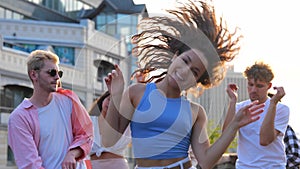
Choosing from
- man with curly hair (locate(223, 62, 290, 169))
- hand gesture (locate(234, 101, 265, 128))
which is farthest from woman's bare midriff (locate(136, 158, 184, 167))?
man with curly hair (locate(223, 62, 290, 169))

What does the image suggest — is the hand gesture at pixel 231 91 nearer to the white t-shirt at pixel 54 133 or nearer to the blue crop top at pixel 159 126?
the blue crop top at pixel 159 126

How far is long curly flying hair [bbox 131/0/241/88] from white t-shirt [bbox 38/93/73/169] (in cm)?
145

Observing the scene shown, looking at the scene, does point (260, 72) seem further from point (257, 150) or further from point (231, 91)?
point (231, 91)

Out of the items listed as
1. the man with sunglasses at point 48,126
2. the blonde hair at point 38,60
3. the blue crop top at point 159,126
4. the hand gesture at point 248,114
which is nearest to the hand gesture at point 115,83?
the blue crop top at point 159,126

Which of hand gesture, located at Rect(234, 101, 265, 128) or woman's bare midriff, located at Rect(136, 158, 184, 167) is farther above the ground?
hand gesture, located at Rect(234, 101, 265, 128)

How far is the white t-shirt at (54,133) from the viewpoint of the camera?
5.83m

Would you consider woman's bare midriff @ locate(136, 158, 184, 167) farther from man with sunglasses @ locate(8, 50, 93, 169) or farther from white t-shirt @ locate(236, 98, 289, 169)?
white t-shirt @ locate(236, 98, 289, 169)

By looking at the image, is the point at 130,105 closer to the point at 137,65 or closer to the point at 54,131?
the point at 137,65

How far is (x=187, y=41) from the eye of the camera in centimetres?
434

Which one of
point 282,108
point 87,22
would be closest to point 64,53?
point 87,22

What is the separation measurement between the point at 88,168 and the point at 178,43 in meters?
2.34

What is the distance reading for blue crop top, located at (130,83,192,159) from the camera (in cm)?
416

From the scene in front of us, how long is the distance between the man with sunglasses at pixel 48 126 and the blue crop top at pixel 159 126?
5.62ft

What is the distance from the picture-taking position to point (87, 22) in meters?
49.0
